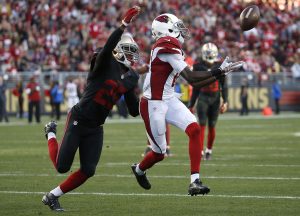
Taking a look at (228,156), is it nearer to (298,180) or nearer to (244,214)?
(298,180)

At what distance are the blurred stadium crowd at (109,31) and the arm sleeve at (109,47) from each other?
21.3 m

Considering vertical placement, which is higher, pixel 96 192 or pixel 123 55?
pixel 123 55

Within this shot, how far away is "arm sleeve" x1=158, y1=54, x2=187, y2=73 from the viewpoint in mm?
9383

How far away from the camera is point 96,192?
33.7 feet

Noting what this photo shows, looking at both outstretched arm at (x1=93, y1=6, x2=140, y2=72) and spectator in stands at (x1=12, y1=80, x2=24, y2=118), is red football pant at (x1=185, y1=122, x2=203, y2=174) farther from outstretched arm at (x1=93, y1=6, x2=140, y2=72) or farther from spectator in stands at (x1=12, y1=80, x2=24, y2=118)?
spectator in stands at (x1=12, y1=80, x2=24, y2=118)

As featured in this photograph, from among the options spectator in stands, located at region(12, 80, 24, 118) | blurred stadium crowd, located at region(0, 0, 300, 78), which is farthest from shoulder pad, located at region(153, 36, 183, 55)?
spectator in stands, located at region(12, 80, 24, 118)

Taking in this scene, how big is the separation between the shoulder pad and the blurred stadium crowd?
20.2m

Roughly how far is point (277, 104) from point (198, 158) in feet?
83.2

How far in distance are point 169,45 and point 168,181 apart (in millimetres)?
2452

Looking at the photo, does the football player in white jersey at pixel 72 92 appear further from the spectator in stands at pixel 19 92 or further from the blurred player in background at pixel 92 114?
the blurred player in background at pixel 92 114

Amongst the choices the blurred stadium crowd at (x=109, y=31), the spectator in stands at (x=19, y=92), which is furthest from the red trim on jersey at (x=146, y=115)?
the spectator in stands at (x=19, y=92)

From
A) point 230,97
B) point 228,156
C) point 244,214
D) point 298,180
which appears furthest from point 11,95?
point 244,214

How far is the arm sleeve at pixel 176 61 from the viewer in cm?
938

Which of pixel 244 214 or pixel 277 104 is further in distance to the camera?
pixel 277 104
